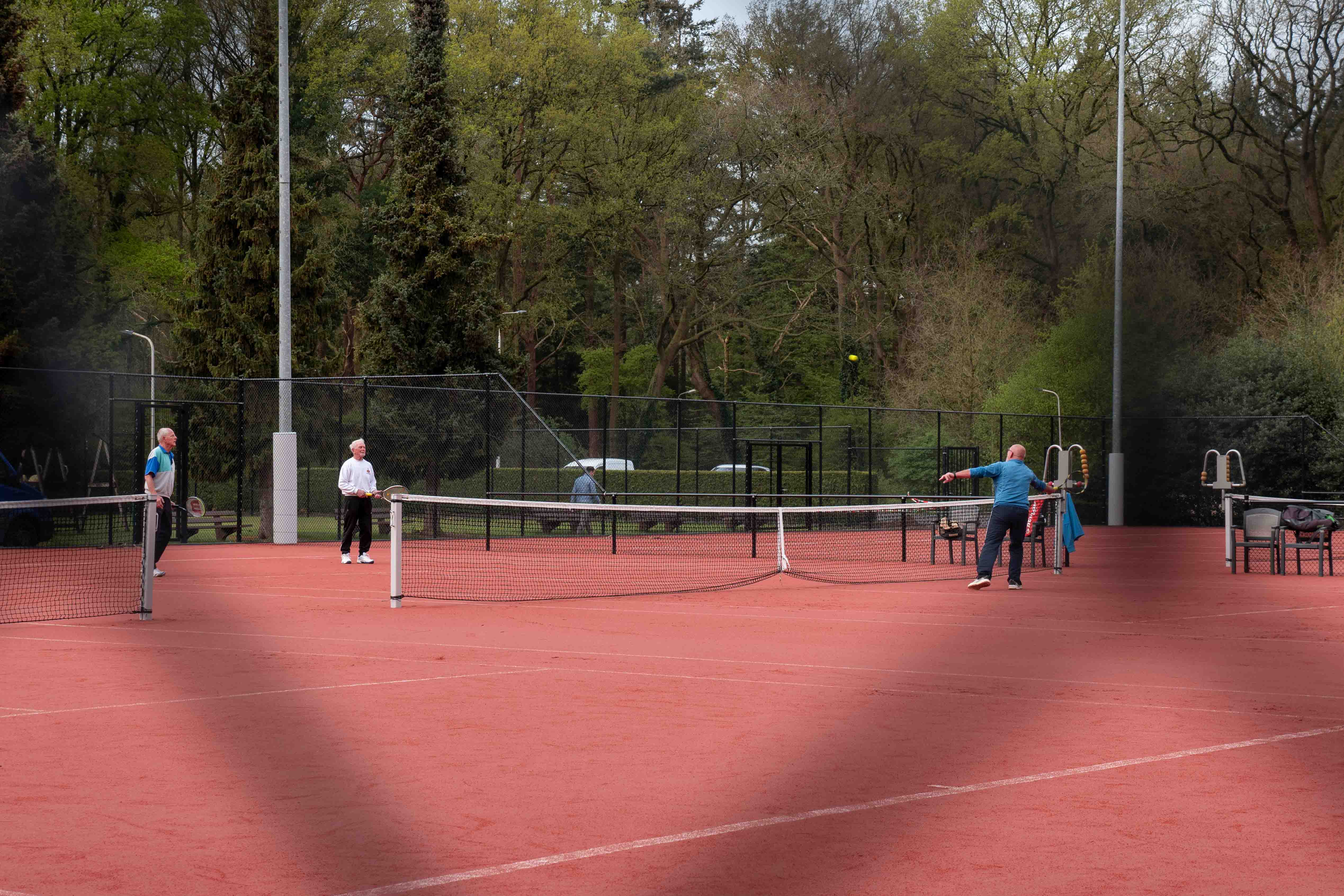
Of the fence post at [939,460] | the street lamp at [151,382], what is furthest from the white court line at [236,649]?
the fence post at [939,460]

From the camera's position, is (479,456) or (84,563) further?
(479,456)

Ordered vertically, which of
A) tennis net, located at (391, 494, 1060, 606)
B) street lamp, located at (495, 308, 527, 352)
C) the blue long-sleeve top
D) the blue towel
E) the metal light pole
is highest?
street lamp, located at (495, 308, 527, 352)

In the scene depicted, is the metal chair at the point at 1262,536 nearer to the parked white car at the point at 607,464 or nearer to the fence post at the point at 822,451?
the fence post at the point at 822,451

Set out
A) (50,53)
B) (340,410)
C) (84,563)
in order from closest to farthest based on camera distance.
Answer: (84,563) < (340,410) < (50,53)

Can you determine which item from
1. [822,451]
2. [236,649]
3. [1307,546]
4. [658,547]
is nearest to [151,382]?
[658,547]

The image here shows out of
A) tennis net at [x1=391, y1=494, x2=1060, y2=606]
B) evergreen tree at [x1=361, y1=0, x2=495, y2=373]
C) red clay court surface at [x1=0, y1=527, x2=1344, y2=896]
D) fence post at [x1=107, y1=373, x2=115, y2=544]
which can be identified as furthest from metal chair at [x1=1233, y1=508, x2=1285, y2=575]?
evergreen tree at [x1=361, y1=0, x2=495, y2=373]

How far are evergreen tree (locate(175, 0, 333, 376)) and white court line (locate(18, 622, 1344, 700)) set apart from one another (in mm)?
18478

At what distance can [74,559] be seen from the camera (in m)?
18.7

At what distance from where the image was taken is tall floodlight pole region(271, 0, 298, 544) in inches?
798

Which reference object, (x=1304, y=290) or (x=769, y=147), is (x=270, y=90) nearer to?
(x=769, y=147)

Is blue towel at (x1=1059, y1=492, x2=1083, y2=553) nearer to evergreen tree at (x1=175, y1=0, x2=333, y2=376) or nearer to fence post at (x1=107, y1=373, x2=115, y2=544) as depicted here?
fence post at (x1=107, y1=373, x2=115, y2=544)

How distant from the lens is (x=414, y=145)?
2988 cm

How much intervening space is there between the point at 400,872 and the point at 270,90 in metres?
26.0

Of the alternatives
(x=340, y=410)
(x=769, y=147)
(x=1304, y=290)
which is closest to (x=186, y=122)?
(x=769, y=147)
